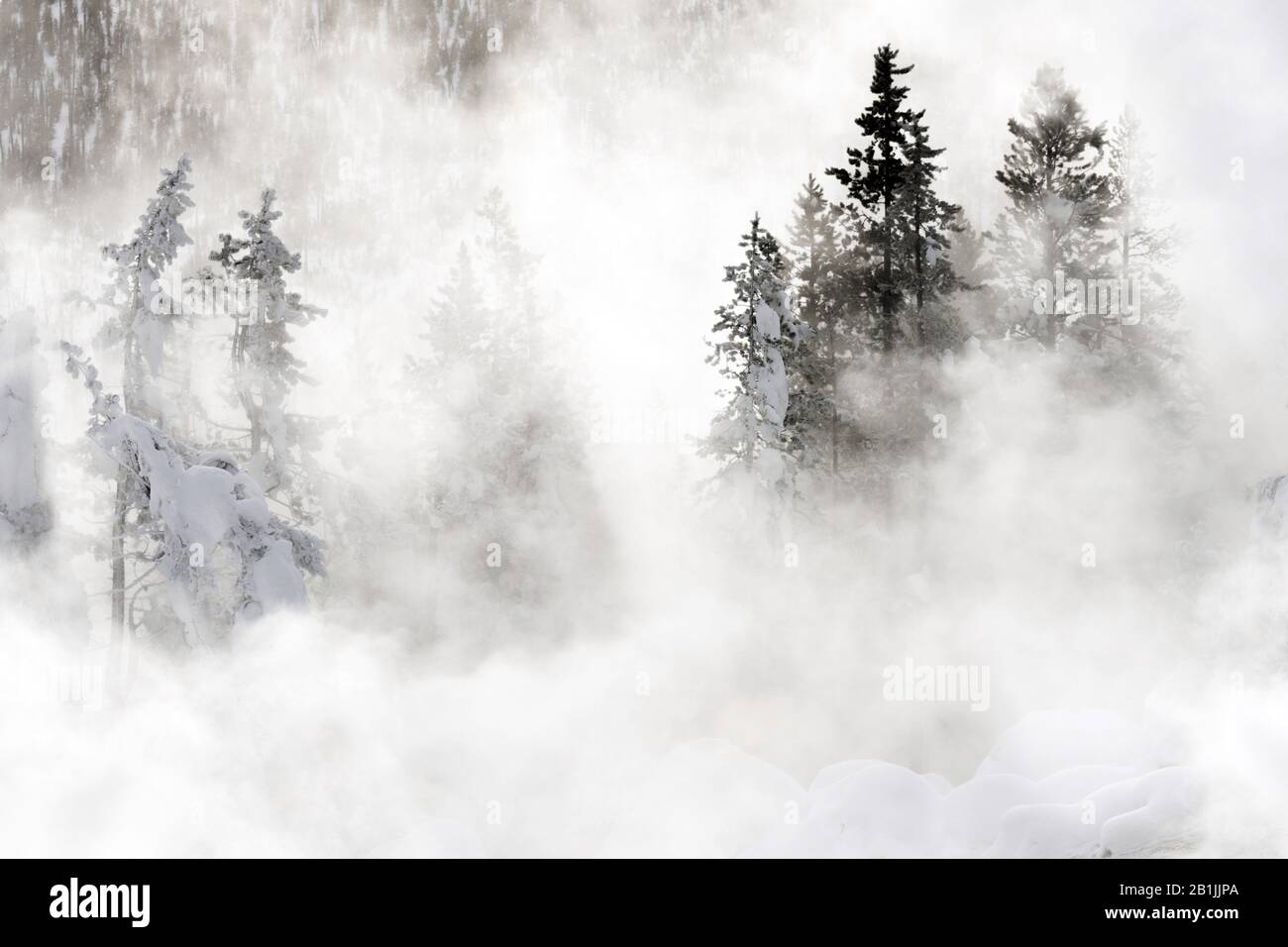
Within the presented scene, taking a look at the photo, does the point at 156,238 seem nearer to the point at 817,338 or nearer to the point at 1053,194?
the point at 817,338

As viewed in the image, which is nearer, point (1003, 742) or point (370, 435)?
point (1003, 742)

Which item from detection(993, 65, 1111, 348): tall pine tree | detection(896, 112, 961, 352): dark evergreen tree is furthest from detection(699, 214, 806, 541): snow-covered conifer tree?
detection(993, 65, 1111, 348): tall pine tree

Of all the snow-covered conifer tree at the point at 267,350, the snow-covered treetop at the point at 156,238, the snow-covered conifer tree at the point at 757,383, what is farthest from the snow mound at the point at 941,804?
the snow-covered treetop at the point at 156,238

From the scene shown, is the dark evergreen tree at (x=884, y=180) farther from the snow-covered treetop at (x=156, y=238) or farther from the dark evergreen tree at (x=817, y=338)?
the snow-covered treetop at (x=156, y=238)

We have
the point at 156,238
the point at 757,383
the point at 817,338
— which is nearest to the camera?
the point at 156,238

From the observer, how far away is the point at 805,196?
33.7m

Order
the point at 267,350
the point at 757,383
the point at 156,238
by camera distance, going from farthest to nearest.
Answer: the point at 757,383, the point at 267,350, the point at 156,238

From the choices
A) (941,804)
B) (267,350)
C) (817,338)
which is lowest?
(941,804)

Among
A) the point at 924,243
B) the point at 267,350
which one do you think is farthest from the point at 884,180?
the point at 267,350

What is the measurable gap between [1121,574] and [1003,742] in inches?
592

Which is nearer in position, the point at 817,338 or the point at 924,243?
the point at 924,243

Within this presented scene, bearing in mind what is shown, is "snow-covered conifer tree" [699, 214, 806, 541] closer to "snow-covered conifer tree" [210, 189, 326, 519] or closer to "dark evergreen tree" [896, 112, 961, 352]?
"dark evergreen tree" [896, 112, 961, 352]
